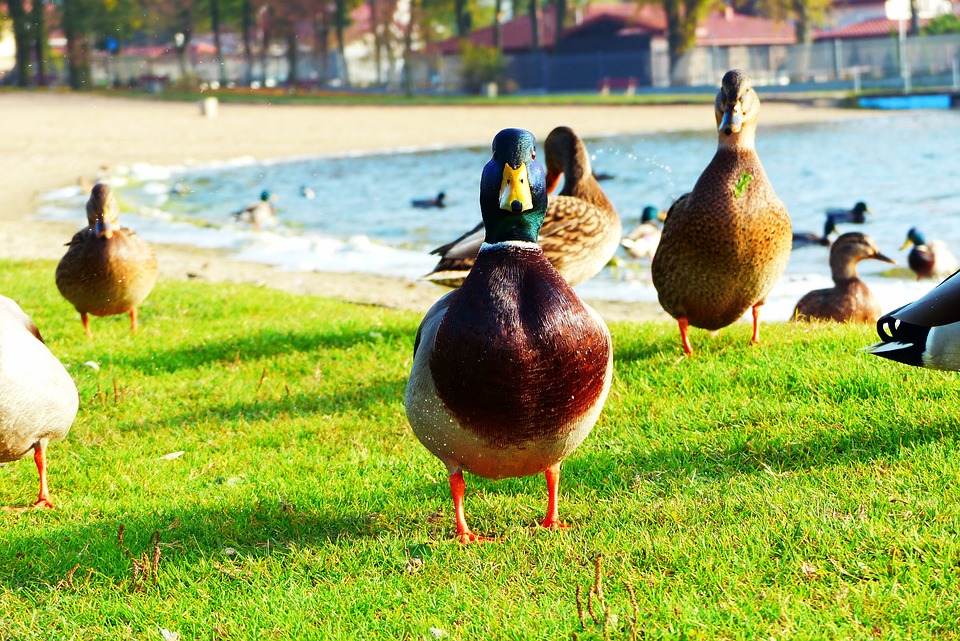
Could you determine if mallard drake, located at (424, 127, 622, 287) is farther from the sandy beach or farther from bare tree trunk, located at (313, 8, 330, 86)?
bare tree trunk, located at (313, 8, 330, 86)

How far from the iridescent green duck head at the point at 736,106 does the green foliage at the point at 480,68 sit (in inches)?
2067

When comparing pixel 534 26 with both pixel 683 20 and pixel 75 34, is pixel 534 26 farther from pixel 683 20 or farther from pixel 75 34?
pixel 75 34

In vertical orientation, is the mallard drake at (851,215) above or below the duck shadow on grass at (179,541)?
above

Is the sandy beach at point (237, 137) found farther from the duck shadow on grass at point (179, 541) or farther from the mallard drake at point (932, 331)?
the duck shadow on grass at point (179, 541)

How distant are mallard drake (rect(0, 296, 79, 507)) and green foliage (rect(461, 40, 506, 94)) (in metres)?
53.9

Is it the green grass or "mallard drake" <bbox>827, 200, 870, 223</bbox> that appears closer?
the green grass

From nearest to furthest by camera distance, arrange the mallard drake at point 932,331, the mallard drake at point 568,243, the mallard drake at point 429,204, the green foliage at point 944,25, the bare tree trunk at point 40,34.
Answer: the mallard drake at point 932,331, the mallard drake at point 568,243, the mallard drake at point 429,204, the bare tree trunk at point 40,34, the green foliage at point 944,25

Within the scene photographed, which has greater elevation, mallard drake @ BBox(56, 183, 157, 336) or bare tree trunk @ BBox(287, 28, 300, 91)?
bare tree trunk @ BBox(287, 28, 300, 91)

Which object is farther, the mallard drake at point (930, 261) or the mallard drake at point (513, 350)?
the mallard drake at point (930, 261)

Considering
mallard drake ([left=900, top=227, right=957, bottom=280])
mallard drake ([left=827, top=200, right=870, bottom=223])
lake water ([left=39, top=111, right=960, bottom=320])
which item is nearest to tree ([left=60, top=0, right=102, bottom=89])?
lake water ([left=39, top=111, right=960, bottom=320])

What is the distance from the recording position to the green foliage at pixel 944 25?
185 ft

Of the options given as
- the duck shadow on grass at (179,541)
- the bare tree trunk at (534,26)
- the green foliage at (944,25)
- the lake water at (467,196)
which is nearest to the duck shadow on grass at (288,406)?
the duck shadow on grass at (179,541)

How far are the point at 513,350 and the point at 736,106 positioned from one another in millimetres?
2650

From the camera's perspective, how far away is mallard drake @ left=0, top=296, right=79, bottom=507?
387 centimetres
